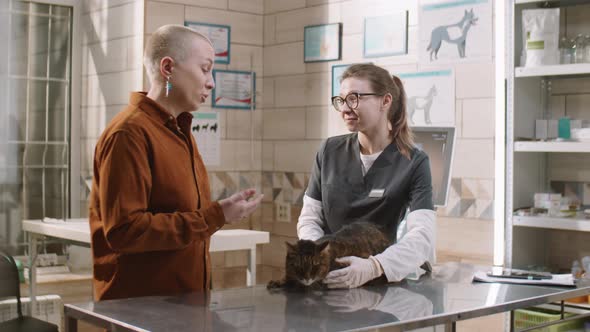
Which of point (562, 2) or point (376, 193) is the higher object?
point (562, 2)

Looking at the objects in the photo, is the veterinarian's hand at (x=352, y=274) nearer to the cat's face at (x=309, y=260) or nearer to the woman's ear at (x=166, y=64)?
the cat's face at (x=309, y=260)

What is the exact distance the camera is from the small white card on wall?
5.08 m

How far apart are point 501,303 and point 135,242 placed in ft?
3.16

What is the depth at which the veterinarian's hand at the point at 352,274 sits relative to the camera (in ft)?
6.95

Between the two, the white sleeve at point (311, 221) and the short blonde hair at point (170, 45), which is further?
the white sleeve at point (311, 221)

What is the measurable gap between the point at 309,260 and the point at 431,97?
7.69 feet

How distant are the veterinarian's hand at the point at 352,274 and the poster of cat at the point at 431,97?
6.93 ft

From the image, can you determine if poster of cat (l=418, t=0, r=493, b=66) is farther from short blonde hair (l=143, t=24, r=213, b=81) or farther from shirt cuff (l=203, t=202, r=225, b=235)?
shirt cuff (l=203, t=202, r=225, b=235)

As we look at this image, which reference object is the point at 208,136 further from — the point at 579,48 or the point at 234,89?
the point at 579,48

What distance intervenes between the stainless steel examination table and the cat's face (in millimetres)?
47

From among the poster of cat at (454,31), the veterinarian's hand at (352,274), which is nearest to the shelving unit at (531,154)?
the poster of cat at (454,31)

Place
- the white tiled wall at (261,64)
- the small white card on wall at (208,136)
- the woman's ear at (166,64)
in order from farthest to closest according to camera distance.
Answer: the small white card on wall at (208,136) → the white tiled wall at (261,64) → the woman's ear at (166,64)

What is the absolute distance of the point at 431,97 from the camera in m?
4.23

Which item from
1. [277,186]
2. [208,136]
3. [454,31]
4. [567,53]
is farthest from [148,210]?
[277,186]
